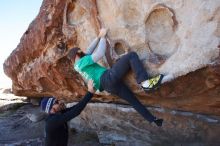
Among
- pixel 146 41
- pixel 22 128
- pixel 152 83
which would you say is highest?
pixel 146 41

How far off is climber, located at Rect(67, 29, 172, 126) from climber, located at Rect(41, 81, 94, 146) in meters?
0.18

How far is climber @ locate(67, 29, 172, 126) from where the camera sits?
618cm

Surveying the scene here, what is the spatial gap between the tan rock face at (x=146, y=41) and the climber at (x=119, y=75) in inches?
12.6

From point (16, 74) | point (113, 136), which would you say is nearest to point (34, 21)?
point (16, 74)

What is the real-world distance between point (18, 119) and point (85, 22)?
208 inches

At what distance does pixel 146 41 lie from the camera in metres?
6.68

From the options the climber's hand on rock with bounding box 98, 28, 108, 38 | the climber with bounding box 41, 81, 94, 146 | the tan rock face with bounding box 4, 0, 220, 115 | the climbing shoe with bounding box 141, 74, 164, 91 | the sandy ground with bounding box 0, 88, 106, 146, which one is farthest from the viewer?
the sandy ground with bounding box 0, 88, 106, 146

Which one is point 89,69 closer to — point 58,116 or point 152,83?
point 58,116

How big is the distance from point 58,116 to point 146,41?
172cm

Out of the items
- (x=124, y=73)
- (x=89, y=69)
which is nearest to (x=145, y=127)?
(x=124, y=73)

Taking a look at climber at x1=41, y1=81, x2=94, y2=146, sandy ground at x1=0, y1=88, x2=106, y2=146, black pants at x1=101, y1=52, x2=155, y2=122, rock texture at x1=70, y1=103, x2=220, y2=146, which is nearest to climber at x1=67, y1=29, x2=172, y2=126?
black pants at x1=101, y1=52, x2=155, y2=122

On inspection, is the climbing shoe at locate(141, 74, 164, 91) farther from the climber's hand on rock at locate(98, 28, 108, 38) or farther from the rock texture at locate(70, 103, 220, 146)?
the rock texture at locate(70, 103, 220, 146)

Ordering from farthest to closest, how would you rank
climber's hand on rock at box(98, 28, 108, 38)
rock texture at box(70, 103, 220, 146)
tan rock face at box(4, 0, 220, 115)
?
rock texture at box(70, 103, 220, 146) < climber's hand on rock at box(98, 28, 108, 38) < tan rock face at box(4, 0, 220, 115)

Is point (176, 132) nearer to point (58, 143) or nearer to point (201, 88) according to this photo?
point (201, 88)
